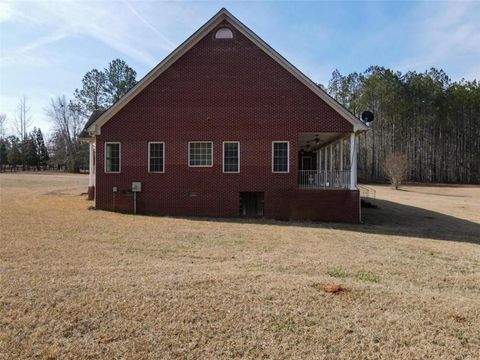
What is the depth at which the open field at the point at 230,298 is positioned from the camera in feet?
13.8

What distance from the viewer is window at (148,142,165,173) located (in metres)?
17.4

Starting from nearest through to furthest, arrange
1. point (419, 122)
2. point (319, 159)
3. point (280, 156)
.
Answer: point (280, 156) < point (319, 159) < point (419, 122)

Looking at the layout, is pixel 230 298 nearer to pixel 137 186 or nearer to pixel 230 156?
pixel 230 156

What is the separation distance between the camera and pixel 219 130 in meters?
17.1

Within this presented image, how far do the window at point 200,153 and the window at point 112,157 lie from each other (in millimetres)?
2986

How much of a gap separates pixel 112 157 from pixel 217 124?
178 inches

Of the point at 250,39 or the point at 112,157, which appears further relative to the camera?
the point at 112,157

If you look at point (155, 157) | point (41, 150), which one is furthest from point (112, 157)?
point (41, 150)

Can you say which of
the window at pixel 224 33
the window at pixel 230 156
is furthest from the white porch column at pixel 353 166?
the window at pixel 224 33

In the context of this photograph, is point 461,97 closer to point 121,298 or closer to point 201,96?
point 201,96

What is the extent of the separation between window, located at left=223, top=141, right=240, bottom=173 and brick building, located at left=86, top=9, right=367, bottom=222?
39 mm

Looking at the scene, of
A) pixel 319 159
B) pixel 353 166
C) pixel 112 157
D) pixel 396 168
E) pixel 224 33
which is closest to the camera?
pixel 353 166

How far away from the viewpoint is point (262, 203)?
57.0ft

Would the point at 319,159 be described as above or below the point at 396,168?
above
